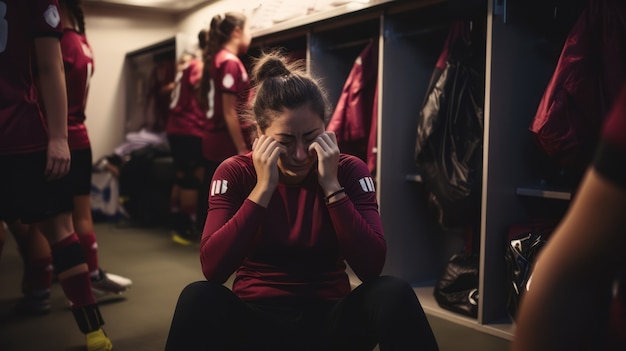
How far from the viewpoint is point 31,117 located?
5.49 ft

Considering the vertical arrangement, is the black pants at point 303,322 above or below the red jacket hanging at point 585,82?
below

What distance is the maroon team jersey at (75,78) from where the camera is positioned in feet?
6.97

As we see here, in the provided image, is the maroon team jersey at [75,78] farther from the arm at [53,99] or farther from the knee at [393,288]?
the knee at [393,288]

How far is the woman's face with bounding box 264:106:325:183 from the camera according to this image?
136cm

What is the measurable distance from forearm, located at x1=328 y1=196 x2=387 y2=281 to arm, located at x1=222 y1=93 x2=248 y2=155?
1.74 metres

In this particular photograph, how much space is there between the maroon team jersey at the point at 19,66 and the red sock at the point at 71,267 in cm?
33

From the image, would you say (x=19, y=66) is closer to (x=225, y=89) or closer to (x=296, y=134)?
(x=296, y=134)

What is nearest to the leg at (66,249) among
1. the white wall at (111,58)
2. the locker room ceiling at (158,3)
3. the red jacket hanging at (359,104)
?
the red jacket hanging at (359,104)

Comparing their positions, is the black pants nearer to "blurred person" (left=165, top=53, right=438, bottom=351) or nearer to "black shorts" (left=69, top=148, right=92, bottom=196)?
"blurred person" (left=165, top=53, right=438, bottom=351)

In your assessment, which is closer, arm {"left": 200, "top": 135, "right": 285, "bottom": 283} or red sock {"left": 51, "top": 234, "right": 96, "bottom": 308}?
arm {"left": 200, "top": 135, "right": 285, "bottom": 283}

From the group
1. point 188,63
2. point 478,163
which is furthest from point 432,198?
point 188,63

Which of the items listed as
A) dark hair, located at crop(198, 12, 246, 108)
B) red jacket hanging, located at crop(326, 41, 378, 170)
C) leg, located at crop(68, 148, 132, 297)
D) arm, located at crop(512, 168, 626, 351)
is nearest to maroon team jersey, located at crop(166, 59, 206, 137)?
dark hair, located at crop(198, 12, 246, 108)

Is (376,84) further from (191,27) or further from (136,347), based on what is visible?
(191,27)

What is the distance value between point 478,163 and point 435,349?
1.24 meters
